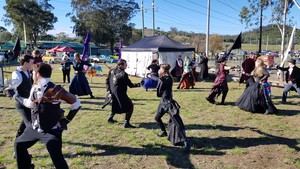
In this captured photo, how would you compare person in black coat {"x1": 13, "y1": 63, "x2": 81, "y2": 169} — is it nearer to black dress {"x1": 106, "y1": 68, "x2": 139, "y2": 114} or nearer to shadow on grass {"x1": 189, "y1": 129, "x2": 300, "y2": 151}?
black dress {"x1": 106, "y1": 68, "x2": 139, "y2": 114}

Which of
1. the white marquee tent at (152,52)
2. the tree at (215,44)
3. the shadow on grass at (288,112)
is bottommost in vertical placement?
the shadow on grass at (288,112)

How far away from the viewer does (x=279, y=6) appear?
1823cm

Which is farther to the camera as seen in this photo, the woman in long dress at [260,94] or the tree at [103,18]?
the tree at [103,18]

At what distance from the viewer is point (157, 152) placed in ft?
15.5

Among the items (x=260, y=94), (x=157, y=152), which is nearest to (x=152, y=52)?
(x=260, y=94)

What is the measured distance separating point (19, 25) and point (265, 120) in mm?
58935

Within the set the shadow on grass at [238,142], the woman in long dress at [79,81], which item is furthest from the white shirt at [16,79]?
the woman in long dress at [79,81]

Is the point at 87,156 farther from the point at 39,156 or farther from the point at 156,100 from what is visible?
the point at 156,100

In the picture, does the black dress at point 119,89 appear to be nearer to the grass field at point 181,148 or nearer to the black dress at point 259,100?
the grass field at point 181,148

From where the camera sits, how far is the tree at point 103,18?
57281 mm

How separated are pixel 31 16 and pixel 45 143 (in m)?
59.5

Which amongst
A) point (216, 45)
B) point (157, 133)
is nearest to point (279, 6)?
point (157, 133)

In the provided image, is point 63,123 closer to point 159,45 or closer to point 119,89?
point 119,89

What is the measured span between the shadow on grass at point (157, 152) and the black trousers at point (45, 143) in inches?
47.0
